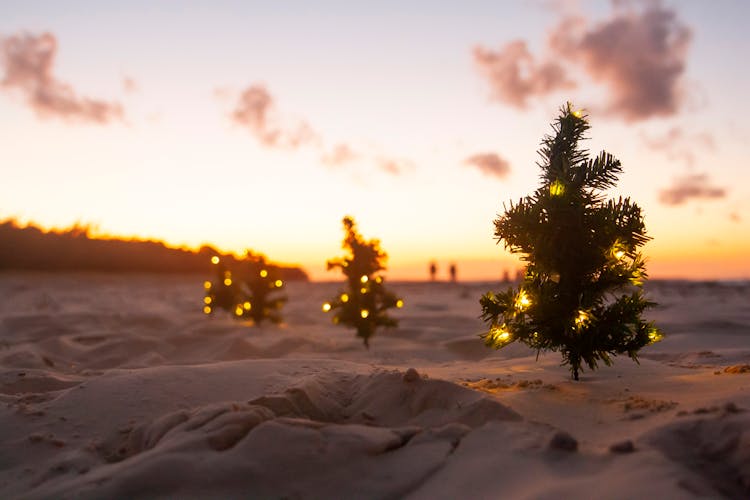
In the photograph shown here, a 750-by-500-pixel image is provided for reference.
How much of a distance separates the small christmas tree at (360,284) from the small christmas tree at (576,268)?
5.17m

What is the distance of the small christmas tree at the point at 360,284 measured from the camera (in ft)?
30.9

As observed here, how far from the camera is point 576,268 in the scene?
14.0 feet

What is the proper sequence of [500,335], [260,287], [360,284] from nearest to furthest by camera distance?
[500,335], [360,284], [260,287]

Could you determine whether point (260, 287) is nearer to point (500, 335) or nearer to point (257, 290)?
point (257, 290)

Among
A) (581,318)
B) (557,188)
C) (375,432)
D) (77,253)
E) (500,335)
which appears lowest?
(375,432)

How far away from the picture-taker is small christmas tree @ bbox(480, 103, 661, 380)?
4137mm

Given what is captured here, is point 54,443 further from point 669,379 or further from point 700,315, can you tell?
point 700,315

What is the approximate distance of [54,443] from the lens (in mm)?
3309

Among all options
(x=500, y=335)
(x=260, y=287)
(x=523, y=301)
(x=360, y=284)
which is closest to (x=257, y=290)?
(x=260, y=287)

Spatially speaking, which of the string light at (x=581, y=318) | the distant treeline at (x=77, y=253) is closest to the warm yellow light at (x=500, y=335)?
the string light at (x=581, y=318)

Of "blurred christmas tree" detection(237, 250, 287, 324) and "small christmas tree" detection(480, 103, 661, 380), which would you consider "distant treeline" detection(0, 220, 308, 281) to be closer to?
"blurred christmas tree" detection(237, 250, 287, 324)

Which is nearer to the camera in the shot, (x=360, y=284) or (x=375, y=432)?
(x=375, y=432)

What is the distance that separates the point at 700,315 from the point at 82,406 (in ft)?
35.9

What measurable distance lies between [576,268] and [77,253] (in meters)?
24.2
